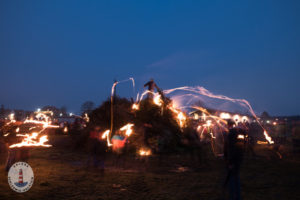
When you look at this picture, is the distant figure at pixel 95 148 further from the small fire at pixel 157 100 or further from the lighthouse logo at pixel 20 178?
the small fire at pixel 157 100

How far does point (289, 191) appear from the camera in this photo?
7.19 meters

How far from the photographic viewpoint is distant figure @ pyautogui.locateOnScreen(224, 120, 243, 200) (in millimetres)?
5812

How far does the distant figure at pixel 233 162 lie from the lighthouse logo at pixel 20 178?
559cm

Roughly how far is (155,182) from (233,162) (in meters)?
3.26

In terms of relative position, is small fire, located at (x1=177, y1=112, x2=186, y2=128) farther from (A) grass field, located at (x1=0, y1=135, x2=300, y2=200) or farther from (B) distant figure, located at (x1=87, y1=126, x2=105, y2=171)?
(B) distant figure, located at (x1=87, y1=126, x2=105, y2=171)

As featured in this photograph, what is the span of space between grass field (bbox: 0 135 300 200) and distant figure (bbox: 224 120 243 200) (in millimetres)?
885

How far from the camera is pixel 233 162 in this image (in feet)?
19.4

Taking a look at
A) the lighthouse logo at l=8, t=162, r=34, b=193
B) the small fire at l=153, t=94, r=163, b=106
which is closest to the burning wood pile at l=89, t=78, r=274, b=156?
the small fire at l=153, t=94, r=163, b=106

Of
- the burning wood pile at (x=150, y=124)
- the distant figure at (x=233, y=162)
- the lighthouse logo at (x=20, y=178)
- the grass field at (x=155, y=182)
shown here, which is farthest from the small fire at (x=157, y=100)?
the distant figure at (x=233, y=162)

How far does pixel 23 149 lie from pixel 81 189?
3.09 m

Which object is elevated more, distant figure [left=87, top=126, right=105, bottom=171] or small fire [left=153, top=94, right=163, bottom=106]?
small fire [left=153, top=94, right=163, bottom=106]

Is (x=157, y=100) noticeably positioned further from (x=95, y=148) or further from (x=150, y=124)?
(x=95, y=148)

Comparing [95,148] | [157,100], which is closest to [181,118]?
[157,100]

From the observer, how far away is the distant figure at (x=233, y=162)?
581 cm
